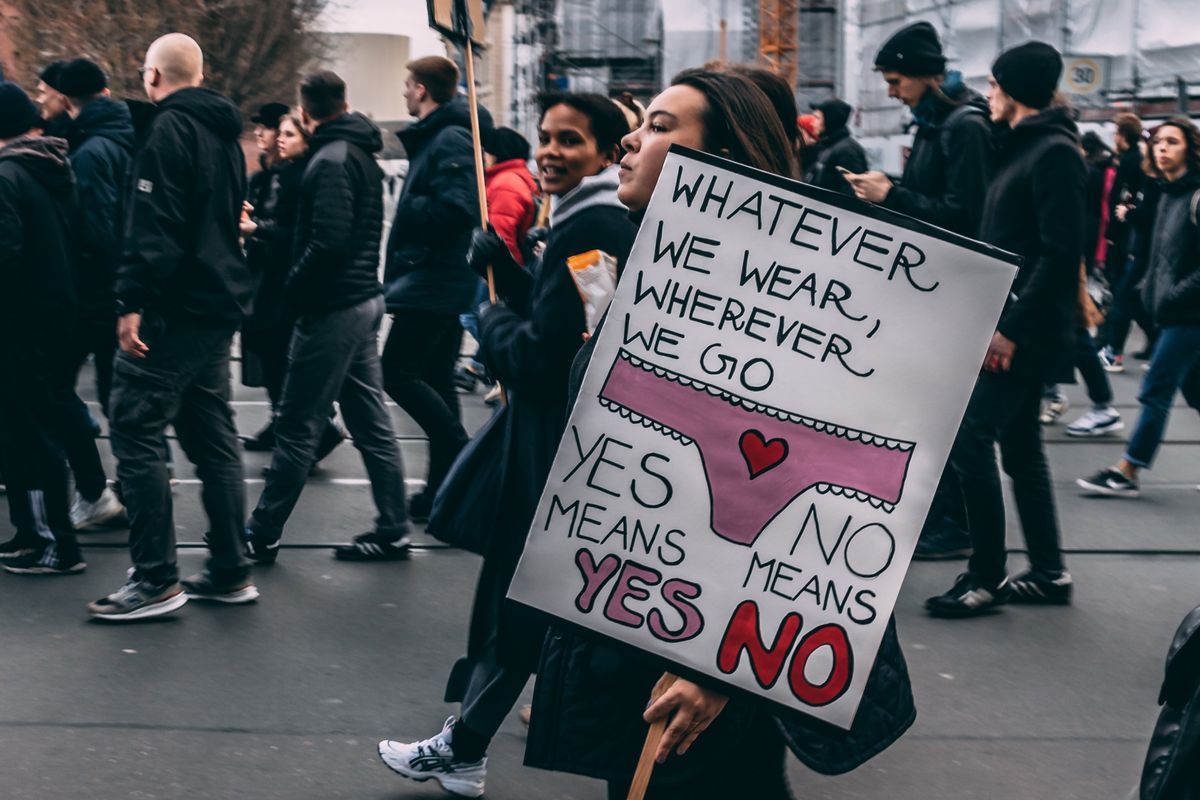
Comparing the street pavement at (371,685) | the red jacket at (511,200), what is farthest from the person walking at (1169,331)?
the red jacket at (511,200)

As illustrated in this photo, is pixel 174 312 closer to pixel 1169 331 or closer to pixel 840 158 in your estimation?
pixel 840 158

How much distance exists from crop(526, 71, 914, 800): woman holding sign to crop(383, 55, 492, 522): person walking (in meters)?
4.16

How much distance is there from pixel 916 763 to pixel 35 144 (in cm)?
401

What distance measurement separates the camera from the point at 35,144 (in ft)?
19.9

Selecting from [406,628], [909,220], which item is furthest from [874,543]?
[406,628]

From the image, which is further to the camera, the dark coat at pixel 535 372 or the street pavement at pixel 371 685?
the street pavement at pixel 371 685

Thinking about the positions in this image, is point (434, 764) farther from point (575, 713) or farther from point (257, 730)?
point (575, 713)

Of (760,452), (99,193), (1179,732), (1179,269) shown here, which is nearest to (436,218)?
(99,193)

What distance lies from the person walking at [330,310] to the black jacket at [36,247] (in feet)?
2.90

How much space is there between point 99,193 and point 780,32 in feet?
161

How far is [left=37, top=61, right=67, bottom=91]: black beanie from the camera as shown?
696 centimetres

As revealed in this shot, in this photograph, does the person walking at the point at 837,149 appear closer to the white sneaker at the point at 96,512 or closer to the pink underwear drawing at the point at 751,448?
the white sneaker at the point at 96,512

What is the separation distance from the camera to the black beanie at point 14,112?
619 centimetres

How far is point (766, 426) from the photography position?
2.36 metres
